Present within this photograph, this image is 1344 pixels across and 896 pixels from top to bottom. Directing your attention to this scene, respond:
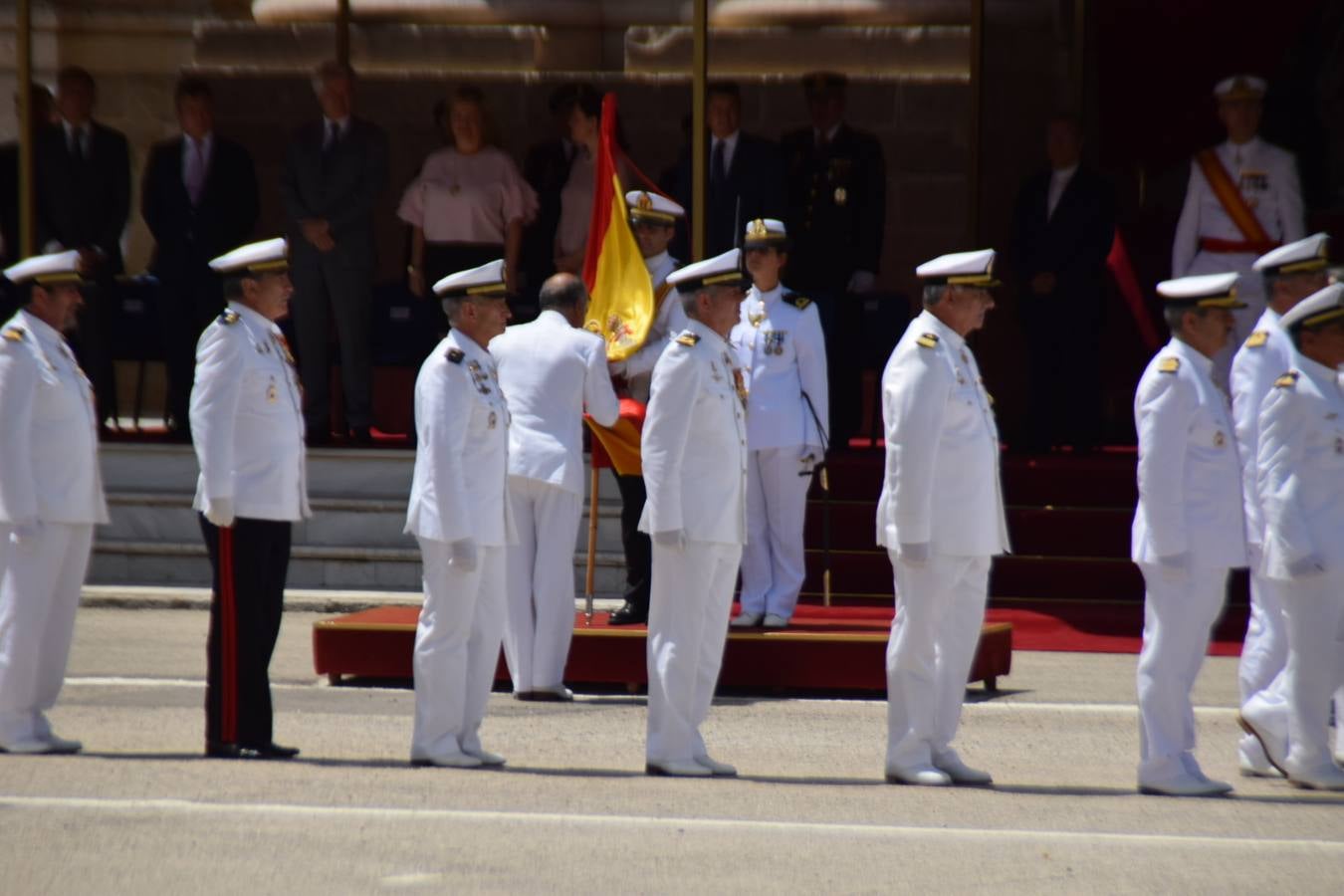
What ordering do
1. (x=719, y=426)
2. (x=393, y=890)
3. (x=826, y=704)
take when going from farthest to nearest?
(x=826, y=704) < (x=719, y=426) < (x=393, y=890)

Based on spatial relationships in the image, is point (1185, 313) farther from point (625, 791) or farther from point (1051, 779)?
point (625, 791)

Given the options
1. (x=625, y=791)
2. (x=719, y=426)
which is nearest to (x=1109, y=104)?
(x=719, y=426)

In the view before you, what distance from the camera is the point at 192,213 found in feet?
44.4

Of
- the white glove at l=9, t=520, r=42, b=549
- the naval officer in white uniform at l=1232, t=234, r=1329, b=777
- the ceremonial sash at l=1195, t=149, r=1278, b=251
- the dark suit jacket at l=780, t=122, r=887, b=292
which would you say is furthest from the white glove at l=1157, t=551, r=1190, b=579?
the dark suit jacket at l=780, t=122, r=887, b=292

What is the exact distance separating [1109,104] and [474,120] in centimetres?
483

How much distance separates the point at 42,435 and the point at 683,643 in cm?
253

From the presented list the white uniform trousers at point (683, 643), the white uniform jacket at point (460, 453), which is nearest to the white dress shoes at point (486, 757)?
the white uniform trousers at point (683, 643)

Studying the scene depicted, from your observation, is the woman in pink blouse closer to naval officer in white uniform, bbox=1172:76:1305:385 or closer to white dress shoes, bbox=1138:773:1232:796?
naval officer in white uniform, bbox=1172:76:1305:385

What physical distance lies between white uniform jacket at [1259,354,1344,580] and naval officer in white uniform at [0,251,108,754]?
170 inches

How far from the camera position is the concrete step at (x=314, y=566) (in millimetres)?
12430

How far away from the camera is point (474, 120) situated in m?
13.2

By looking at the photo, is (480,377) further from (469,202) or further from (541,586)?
(469,202)

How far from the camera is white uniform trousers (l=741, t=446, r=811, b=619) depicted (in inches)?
417

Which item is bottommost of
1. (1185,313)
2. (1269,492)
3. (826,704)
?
(826,704)
